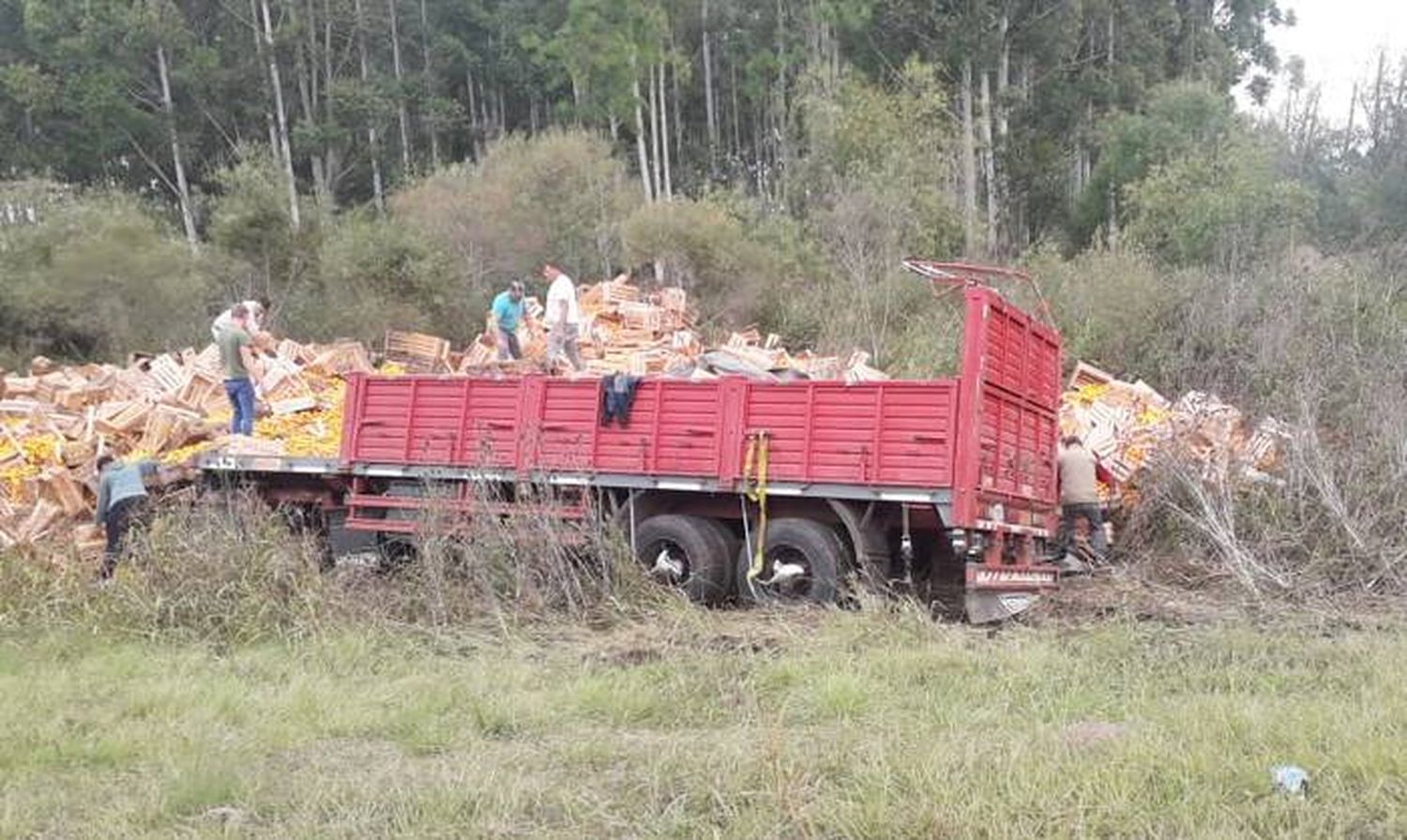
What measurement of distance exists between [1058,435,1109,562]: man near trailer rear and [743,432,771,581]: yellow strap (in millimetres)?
3367

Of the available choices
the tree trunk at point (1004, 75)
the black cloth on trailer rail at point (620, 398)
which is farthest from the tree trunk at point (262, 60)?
the black cloth on trailer rail at point (620, 398)

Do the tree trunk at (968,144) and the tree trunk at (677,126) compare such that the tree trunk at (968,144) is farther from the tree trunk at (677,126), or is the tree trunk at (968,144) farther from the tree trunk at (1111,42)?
the tree trunk at (677,126)

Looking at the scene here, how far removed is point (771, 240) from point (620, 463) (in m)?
15.8

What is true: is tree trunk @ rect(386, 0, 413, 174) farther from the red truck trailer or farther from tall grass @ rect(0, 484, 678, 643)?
tall grass @ rect(0, 484, 678, 643)

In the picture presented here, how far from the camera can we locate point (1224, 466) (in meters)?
10.8

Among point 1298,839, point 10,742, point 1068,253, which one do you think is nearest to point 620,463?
point 10,742

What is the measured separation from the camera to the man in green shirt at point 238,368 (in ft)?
40.1

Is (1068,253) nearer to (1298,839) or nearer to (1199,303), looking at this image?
(1199,303)

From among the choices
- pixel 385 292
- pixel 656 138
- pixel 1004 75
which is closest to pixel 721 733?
pixel 385 292

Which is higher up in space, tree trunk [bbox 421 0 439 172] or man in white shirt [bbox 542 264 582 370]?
tree trunk [bbox 421 0 439 172]

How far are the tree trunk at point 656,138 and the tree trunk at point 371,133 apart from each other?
859cm

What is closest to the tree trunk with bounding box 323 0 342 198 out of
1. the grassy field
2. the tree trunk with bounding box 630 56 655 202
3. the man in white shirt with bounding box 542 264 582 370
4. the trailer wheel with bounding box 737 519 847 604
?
the tree trunk with bounding box 630 56 655 202

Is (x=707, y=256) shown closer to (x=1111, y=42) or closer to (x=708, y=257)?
(x=708, y=257)

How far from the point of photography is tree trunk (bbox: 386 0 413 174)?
39219 millimetres
